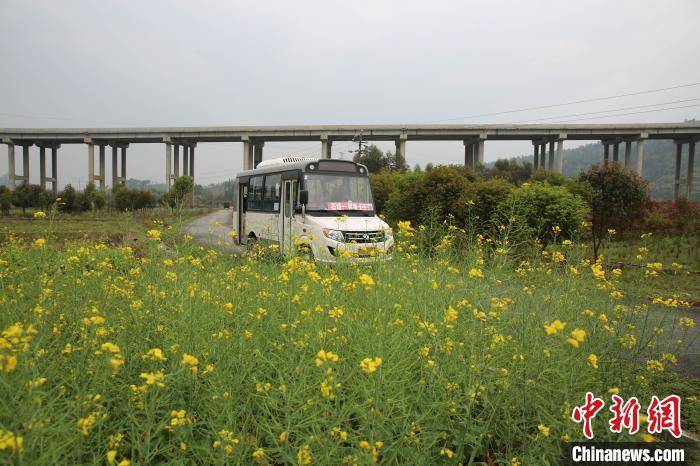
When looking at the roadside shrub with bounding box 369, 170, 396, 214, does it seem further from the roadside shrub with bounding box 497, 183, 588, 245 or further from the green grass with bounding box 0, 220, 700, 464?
the green grass with bounding box 0, 220, 700, 464

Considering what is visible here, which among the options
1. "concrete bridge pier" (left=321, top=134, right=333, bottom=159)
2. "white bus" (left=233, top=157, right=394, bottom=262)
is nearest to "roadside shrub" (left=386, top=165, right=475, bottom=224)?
→ "white bus" (left=233, top=157, right=394, bottom=262)

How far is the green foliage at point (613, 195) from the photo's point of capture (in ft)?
40.7

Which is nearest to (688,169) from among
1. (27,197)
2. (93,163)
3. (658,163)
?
(658,163)

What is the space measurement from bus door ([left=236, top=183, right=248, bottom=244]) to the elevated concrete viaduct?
35.2m

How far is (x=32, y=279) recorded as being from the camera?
434 centimetres

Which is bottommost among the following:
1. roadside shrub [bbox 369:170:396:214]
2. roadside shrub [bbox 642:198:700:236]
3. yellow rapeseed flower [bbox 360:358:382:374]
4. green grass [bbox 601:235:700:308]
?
green grass [bbox 601:235:700:308]

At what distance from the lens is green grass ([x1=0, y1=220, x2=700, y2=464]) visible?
7.34ft

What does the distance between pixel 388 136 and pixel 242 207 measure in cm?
3952

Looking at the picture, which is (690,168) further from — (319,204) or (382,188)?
(319,204)

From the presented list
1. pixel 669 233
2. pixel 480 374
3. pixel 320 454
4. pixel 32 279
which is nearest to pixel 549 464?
pixel 480 374

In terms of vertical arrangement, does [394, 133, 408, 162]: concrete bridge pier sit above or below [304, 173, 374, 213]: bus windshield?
above

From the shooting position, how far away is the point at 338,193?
36.7 feet

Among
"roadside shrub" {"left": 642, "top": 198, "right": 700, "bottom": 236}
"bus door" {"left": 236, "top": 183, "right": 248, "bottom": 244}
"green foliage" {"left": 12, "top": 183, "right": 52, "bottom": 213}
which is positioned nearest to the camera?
"bus door" {"left": 236, "top": 183, "right": 248, "bottom": 244}

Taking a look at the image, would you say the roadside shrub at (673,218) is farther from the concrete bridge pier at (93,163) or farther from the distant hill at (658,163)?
the concrete bridge pier at (93,163)
